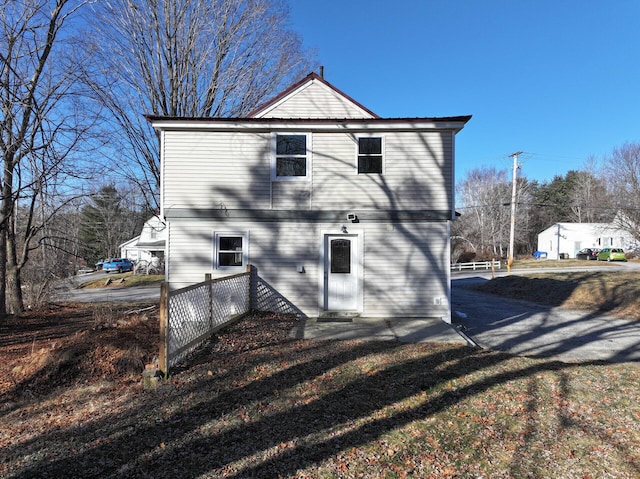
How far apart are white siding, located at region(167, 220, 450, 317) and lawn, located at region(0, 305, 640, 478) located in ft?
9.47

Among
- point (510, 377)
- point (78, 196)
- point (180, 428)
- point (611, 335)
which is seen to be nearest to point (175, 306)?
point (180, 428)

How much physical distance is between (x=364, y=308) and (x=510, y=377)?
4.50 metres

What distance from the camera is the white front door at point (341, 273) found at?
9.49 meters

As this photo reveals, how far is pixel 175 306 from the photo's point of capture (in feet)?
17.7

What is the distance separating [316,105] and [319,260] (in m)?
4.56

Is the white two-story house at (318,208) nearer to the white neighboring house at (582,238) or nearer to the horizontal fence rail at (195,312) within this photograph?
the horizontal fence rail at (195,312)

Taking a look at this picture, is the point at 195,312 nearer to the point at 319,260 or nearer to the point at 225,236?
the point at 225,236

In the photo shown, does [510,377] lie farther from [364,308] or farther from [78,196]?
[78,196]

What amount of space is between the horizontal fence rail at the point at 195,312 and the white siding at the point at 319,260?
3.36ft

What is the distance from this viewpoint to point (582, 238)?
51.1m

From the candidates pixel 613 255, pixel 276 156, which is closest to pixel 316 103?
pixel 276 156

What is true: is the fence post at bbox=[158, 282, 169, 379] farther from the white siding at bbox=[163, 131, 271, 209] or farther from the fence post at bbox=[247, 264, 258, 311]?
the white siding at bbox=[163, 131, 271, 209]

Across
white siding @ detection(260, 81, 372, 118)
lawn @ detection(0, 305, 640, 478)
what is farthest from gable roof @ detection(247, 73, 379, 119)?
lawn @ detection(0, 305, 640, 478)

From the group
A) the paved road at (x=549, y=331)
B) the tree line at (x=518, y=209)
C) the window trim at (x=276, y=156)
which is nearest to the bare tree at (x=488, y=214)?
the tree line at (x=518, y=209)
